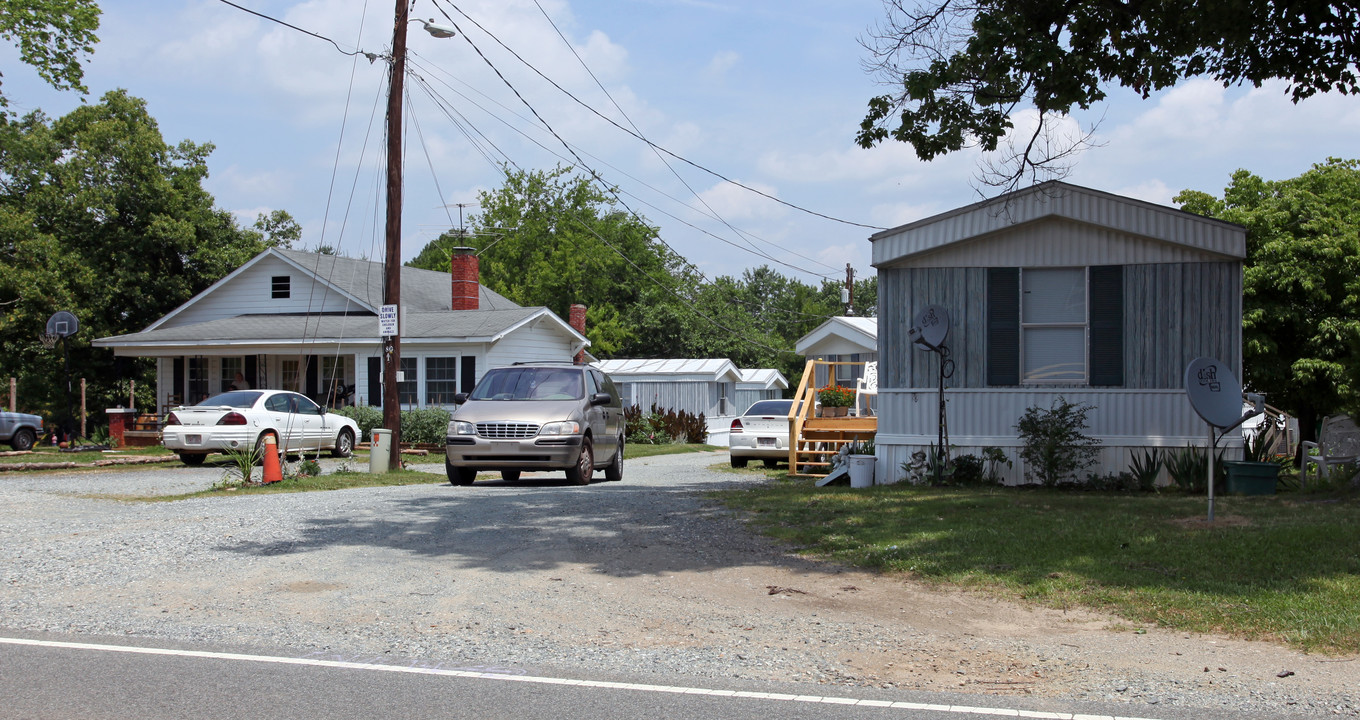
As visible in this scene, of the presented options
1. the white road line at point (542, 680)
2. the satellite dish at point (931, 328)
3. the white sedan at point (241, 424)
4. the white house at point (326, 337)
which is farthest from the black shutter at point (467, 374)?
the white road line at point (542, 680)

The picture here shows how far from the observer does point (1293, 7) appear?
1050 centimetres

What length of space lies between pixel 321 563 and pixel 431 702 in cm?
393

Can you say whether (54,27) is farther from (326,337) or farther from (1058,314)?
(1058,314)

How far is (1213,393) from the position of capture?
1048cm

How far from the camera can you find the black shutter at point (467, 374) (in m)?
26.9

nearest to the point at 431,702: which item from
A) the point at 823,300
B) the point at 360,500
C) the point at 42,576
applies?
the point at 42,576

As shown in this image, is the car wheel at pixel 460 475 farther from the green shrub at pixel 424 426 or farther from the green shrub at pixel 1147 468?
the green shrub at pixel 424 426

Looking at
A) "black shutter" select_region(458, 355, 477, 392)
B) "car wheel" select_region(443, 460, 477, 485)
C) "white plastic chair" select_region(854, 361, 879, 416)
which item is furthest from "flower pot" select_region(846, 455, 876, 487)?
"black shutter" select_region(458, 355, 477, 392)

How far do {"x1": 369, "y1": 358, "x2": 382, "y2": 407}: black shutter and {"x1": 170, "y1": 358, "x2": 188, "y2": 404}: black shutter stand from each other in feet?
20.0

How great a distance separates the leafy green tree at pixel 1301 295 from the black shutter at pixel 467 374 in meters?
20.6

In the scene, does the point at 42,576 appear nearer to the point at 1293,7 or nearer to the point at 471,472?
the point at 471,472

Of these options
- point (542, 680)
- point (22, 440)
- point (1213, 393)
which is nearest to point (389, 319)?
point (1213, 393)

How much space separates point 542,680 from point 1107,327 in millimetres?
10649

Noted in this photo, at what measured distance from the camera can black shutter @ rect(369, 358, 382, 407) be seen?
27375 mm
